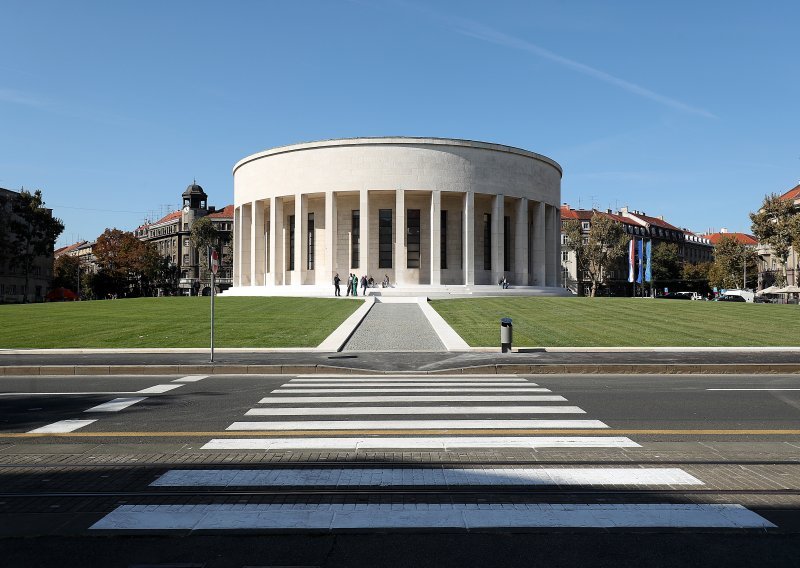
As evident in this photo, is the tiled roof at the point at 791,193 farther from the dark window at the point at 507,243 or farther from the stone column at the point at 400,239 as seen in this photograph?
the stone column at the point at 400,239

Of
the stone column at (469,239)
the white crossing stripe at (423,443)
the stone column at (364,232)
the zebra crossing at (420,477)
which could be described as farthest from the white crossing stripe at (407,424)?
the stone column at (469,239)

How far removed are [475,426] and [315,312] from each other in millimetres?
25411

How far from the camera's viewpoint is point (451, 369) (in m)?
16.1

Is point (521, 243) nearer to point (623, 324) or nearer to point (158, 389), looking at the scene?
point (623, 324)

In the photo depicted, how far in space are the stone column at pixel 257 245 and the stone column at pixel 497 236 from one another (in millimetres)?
23426

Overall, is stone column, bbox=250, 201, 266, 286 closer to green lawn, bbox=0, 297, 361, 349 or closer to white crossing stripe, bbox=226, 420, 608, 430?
green lawn, bbox=0, 297, 361, 349

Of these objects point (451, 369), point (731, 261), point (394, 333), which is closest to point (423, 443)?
point (451, 369)

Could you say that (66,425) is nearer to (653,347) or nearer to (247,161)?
(653,347)

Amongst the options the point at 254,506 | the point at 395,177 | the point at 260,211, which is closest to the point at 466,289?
the point at 395,177

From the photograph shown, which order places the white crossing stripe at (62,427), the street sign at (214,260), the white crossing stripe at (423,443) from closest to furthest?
the white crossing stripe at (423,443) < the white crossing stripe at (62,427) < the street sign at (214,260)

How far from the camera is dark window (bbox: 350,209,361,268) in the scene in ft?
203

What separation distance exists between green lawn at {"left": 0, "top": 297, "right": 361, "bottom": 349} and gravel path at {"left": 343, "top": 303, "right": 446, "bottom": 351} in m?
1.41

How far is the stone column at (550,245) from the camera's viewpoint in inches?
2753

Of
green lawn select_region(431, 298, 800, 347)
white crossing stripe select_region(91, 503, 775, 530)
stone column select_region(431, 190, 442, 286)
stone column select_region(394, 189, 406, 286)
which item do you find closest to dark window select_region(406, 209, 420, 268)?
stone column select_region(394, 189, 406, 286)
